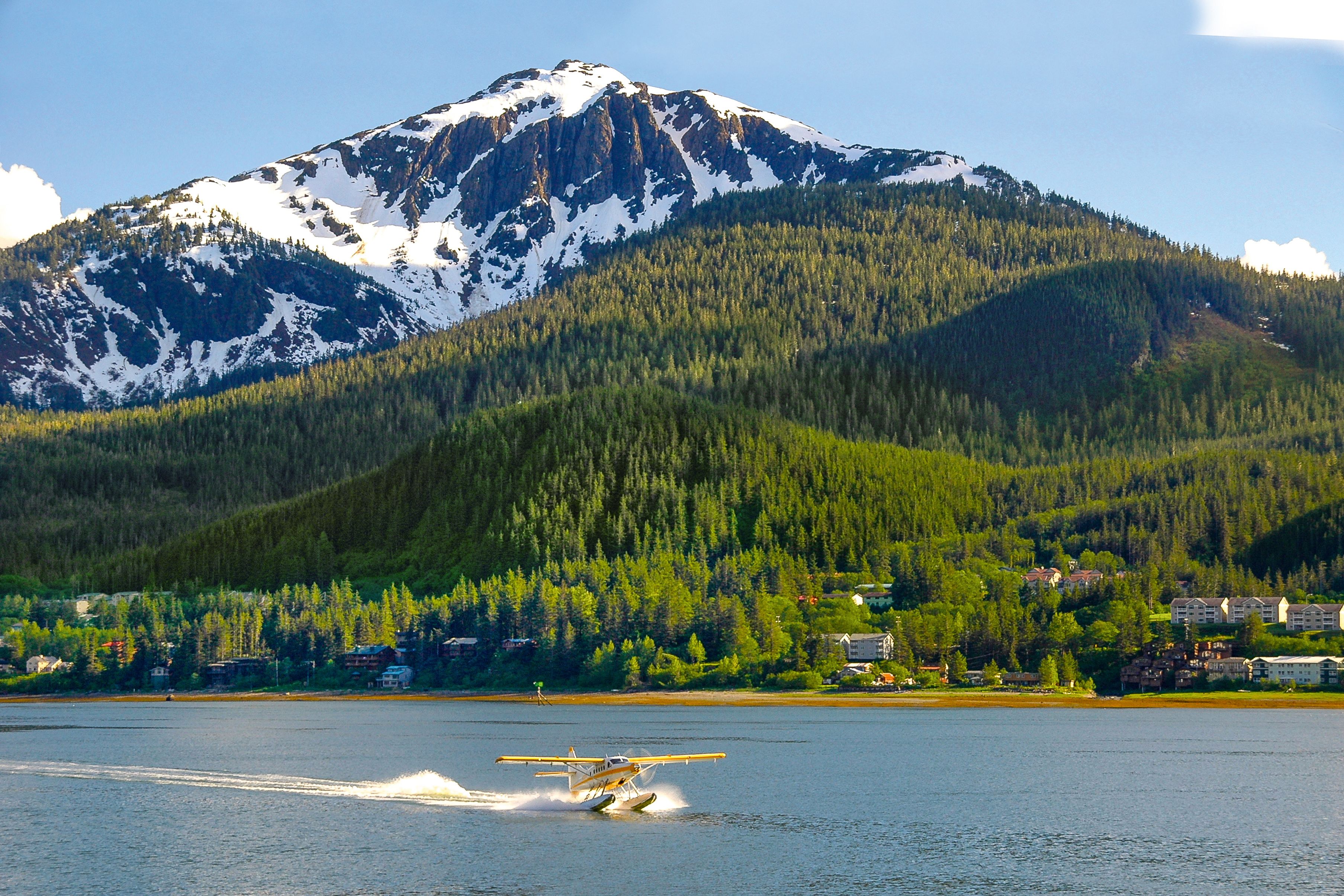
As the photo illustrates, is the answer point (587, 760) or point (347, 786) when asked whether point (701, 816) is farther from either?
point (347, 786)

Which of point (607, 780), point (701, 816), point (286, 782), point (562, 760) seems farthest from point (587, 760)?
point (286, 782)

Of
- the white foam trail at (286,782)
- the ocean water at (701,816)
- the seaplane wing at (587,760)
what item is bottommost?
the ocean water at (701,816)

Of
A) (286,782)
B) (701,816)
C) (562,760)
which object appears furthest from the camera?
(286,782)

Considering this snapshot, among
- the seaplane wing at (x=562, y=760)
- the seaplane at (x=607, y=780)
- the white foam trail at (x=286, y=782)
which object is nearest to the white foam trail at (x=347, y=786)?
the white foam trail at (x=286, y=782)

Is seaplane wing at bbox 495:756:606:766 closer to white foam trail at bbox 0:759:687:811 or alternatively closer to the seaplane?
the seaplane

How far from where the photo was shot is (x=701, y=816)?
107062mm

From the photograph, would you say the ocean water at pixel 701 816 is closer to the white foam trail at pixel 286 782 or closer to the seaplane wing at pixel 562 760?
the white foam trail at pixel 286 782

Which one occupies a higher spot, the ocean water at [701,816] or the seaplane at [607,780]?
the seaplane at [607,780]

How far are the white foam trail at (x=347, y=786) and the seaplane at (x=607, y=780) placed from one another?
1.07 meters

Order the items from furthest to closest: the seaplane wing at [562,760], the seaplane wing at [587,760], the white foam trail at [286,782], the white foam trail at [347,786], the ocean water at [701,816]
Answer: the white foam trail at [286,782], the white foam trail at [347,786], the seaplane wing at [587,760], the seaplane wing at [562,760], the ocean water at [701,816]

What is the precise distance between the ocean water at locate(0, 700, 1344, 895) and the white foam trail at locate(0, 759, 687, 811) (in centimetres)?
31

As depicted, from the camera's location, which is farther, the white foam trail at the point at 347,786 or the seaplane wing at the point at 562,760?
the white foam trail at the point at 347,786

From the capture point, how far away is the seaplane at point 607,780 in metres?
110

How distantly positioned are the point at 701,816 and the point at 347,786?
32.0 metres
